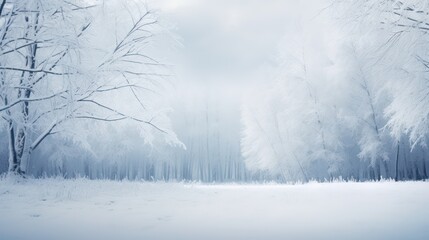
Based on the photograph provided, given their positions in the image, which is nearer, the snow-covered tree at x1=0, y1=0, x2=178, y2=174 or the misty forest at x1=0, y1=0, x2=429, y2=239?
the misty forest at x1=0, y1=0, x2=429, y2=239

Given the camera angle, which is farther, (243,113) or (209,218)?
(243,113)

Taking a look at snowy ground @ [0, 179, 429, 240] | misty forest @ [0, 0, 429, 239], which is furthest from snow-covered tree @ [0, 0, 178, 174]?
snowy ground @ [0, 179, 429, 240]

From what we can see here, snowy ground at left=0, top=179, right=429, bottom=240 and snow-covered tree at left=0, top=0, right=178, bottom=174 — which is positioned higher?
snow-covered tree at left=0, top=0, right=178, bottom=174

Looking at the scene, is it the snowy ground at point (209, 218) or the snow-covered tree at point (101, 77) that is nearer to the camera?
the snowy ground at point (209, 218)

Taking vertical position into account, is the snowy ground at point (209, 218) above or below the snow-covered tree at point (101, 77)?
below

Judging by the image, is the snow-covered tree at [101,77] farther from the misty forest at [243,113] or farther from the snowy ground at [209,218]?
the snowy ground at [209,218]

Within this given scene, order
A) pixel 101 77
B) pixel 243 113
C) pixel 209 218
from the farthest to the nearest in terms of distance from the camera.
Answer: pixel 243 113
pixel 101 77
pixel 209 218

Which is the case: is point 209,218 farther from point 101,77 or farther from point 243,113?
point 243,113

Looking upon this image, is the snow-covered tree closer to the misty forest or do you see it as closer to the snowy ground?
the misty forest

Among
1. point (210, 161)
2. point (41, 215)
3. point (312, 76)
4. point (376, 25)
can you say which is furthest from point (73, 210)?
point (210, 161)

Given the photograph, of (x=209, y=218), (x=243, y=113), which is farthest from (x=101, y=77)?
(x=243, y=113)

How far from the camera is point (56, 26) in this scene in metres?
7.65

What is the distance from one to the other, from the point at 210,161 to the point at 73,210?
46.6 meters

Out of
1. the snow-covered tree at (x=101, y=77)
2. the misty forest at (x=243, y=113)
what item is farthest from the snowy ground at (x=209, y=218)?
the snow-covered tree at (x=101, y=77)
